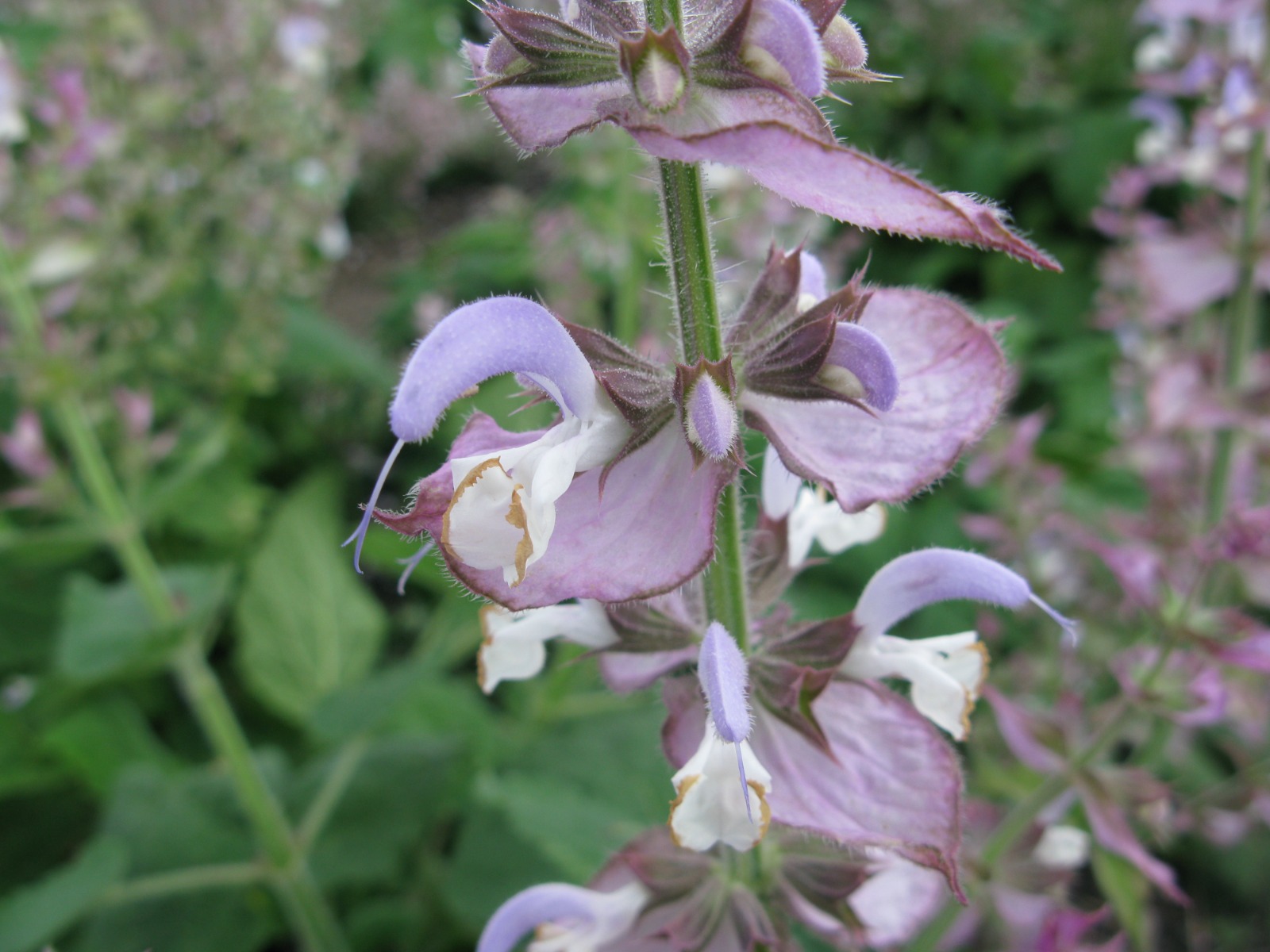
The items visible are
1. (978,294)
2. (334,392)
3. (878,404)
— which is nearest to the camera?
(878,404)

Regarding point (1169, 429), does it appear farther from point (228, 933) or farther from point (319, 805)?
point (228, 933)

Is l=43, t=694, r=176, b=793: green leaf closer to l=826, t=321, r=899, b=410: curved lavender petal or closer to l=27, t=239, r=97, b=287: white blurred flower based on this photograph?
l=27, t=239, r=97, b=287: white blurred flower

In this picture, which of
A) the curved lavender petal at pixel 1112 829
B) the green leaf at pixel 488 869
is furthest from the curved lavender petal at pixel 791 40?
the green leaf at pixel 488 869

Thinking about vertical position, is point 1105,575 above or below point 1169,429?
below

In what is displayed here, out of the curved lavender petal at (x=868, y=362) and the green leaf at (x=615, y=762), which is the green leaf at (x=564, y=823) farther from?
the curved lavender petal at (x=868, y=362)

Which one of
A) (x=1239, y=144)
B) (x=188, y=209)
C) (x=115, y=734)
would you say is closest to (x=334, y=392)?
(x=188, y=209)

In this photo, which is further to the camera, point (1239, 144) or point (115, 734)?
point (115, 734)

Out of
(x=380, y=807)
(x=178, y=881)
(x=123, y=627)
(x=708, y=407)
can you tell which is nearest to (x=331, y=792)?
(x=380, y=807)

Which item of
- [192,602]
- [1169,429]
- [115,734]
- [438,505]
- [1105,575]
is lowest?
[115,734]
